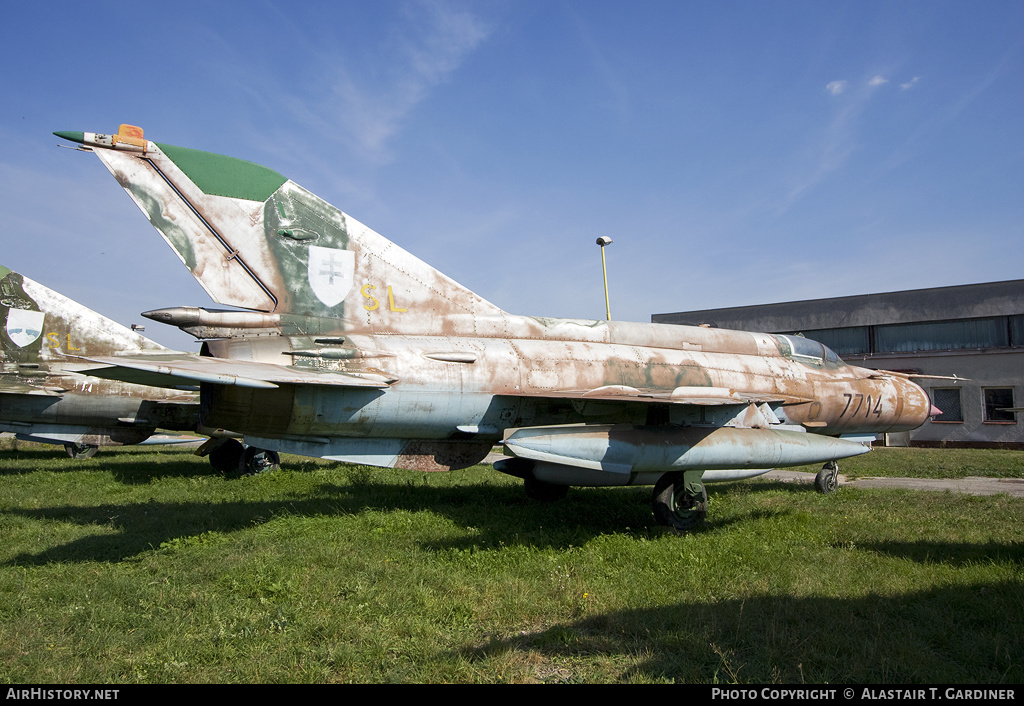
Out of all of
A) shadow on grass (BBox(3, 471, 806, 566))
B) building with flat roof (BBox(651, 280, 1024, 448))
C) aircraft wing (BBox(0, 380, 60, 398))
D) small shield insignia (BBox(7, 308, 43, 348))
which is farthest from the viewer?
building with flat roof (BBox(651, 280, 1024, 448))

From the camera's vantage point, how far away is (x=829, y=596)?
4918 mm

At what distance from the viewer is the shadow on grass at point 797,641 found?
11.9 feet

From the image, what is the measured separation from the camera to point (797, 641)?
4012 millimetres

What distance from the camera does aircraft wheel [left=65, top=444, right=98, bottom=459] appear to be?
1705cm

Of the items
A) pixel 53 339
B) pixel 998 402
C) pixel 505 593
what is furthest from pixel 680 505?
pixel 998 402

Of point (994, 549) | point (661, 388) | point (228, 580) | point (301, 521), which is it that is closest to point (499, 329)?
point (661, 388)

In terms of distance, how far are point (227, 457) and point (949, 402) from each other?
25.9 meters

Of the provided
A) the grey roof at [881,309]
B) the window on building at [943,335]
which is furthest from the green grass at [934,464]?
the grey roof at [881,309]

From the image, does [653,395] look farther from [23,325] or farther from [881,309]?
[881,309]

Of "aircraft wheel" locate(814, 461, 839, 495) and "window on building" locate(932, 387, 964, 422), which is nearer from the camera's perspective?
"aircraft wheel" locate(814, 461, 839, 495)

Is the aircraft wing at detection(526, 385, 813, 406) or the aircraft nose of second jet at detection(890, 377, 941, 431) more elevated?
the aircraft wing at detection(526, 385, 813, 406)

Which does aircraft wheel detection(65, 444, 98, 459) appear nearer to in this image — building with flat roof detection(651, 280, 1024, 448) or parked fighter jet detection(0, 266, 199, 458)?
parked fighter jet detection(0, 266, 199, 458)

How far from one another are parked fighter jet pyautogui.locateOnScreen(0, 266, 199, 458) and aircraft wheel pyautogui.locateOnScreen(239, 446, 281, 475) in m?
1.91

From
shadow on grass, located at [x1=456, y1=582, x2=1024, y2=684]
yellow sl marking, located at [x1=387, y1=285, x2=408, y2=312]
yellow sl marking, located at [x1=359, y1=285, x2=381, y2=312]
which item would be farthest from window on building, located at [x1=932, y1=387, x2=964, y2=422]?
yellow sl marking, located at [x1=359, y1=285, x2=381, y2=312]
